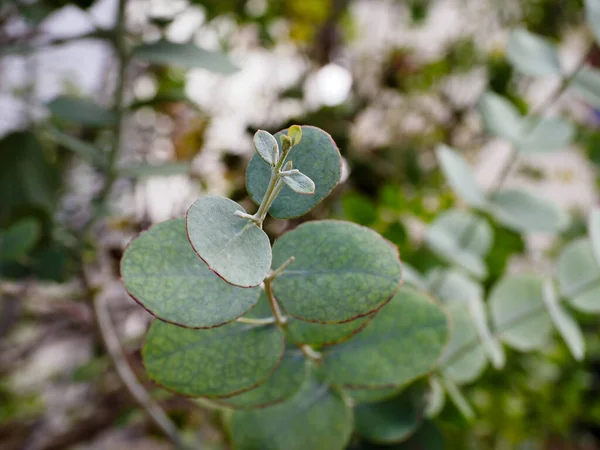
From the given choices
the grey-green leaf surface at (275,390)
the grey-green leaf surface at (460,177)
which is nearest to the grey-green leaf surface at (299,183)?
the grey-green leaf surface at (275,390)

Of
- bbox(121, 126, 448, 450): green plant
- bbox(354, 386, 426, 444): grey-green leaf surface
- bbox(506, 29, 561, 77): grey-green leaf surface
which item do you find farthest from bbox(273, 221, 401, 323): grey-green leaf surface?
bbox(506, 29, 561, 77): grey-green leaf surface

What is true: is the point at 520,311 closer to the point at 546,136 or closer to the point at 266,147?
the point at 546,136

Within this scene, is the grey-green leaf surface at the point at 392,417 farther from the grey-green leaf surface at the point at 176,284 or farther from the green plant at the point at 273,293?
the grey-green leaf surface at the point at 176,284

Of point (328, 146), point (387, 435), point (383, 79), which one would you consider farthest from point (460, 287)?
point (383, 79)

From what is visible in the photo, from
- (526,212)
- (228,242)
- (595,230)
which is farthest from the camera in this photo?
(526,212)

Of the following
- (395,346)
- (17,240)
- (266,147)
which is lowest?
(17,240)

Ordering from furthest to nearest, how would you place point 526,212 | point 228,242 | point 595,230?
point 526,212 < point 595,230 < point 228,242

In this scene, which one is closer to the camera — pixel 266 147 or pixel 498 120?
pixel 266 147

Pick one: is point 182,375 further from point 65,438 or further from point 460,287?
point 65,438

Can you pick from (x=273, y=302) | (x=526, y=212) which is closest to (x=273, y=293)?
(x=273, y=302)
